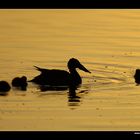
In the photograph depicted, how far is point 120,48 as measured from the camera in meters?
16.5

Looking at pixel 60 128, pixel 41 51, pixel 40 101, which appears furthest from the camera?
pixel 41 51

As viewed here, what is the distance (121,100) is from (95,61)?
3.34 m

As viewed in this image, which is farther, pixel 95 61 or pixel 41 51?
pixel 41 51

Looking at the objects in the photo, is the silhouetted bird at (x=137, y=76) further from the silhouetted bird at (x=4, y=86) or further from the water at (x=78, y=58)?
the silhouetted bird at (x=4, y=86)

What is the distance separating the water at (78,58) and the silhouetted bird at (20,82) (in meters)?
0.15

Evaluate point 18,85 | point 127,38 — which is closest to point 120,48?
point 127,38

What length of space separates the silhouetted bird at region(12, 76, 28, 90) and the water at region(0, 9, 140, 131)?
0.15 metres

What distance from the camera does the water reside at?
10.4 m

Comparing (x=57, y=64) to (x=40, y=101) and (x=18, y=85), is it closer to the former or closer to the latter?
(x=18, y=85)

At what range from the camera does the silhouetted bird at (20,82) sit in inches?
500
